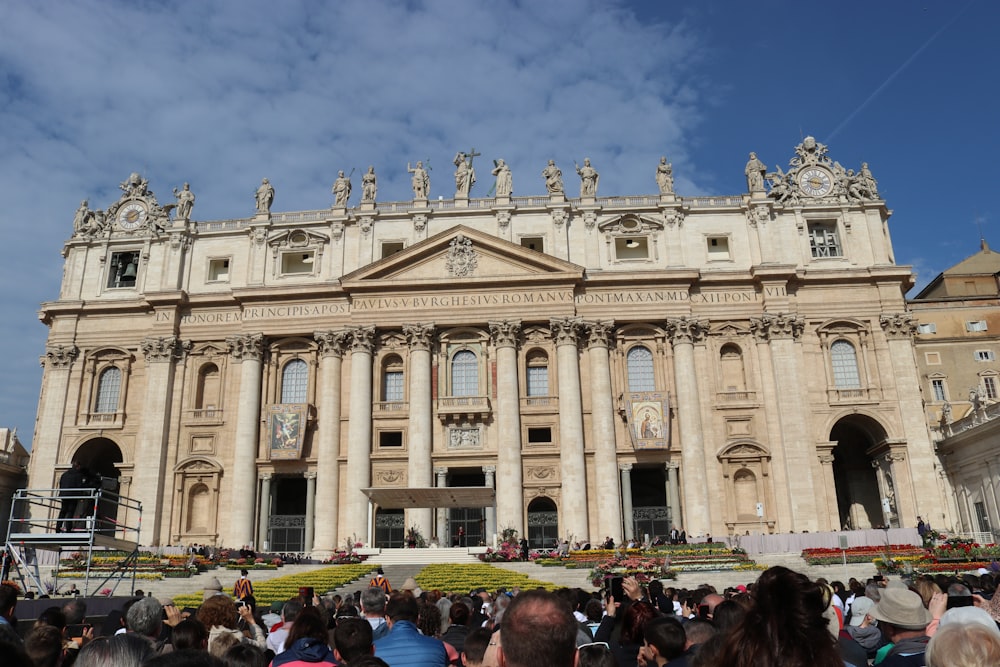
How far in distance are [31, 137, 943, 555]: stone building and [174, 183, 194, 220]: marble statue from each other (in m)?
0.38

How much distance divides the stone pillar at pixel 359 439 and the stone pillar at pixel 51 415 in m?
17.9

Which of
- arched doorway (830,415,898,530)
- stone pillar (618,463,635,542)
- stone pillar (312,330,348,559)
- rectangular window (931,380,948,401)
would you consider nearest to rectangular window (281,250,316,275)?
stone pillar (312,330,348,559)

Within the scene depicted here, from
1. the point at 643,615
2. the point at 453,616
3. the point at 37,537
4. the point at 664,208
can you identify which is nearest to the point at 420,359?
the point at 664,208

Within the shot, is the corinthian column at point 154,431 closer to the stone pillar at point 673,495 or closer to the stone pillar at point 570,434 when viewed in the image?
the stone pillar at point 570,434

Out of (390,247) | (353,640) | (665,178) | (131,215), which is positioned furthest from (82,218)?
(353,640)

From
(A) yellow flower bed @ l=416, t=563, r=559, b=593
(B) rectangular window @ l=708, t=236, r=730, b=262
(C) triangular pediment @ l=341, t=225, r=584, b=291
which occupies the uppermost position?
(B) rectangular window @ l=708, t=236, r=730, b=262

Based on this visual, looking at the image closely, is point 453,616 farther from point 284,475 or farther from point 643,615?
point 284,475

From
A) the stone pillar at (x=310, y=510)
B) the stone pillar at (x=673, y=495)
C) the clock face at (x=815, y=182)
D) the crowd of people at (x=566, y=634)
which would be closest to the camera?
the crowd of people at (x=566, y=634)

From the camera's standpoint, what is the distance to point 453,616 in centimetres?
1135

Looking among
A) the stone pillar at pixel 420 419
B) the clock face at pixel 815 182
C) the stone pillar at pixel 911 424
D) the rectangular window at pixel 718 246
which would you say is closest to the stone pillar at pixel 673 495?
the stone pillar at pixel 911 424

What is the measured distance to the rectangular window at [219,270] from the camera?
182 feet

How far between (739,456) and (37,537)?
3753 centimetres

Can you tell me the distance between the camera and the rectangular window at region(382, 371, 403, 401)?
170ft

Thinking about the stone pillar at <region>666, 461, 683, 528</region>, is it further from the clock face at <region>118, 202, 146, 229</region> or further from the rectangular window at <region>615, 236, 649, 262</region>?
the clock face at <region>118, 202, 146, 229</region>
